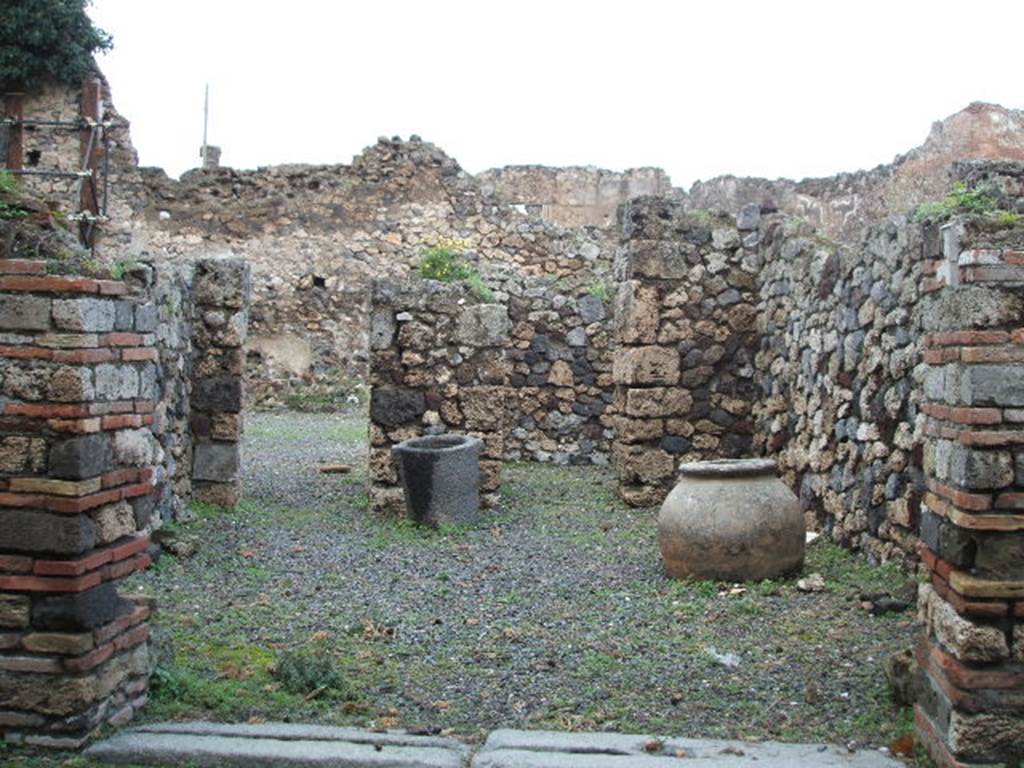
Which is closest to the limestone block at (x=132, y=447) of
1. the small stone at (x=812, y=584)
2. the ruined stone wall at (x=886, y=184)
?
the small stone at (x=812, y=584)

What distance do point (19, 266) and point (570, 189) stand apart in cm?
2163

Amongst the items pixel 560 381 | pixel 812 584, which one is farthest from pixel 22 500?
pixel 560 381

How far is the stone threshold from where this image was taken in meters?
3.68

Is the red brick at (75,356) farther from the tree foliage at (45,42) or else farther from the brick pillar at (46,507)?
the tree foliage at (45,42)

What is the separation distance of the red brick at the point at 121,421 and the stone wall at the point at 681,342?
6339mm

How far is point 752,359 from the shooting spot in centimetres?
1010

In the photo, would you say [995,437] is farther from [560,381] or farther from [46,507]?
[560,381]

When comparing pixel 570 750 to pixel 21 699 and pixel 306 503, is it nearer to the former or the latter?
pixel 21 699

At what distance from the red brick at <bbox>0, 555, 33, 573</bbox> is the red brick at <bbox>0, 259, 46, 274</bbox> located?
1.08 metres

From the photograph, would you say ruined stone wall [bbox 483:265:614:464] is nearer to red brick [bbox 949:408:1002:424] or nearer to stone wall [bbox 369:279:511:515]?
stone wall [bbox 369:279:511:515]

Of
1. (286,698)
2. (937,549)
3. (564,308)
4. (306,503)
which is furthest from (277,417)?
(937,549)

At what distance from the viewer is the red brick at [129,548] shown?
3949mm

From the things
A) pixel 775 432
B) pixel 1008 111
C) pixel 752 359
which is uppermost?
pixel 1008 111

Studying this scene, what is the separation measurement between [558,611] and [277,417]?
11647 millimetres
